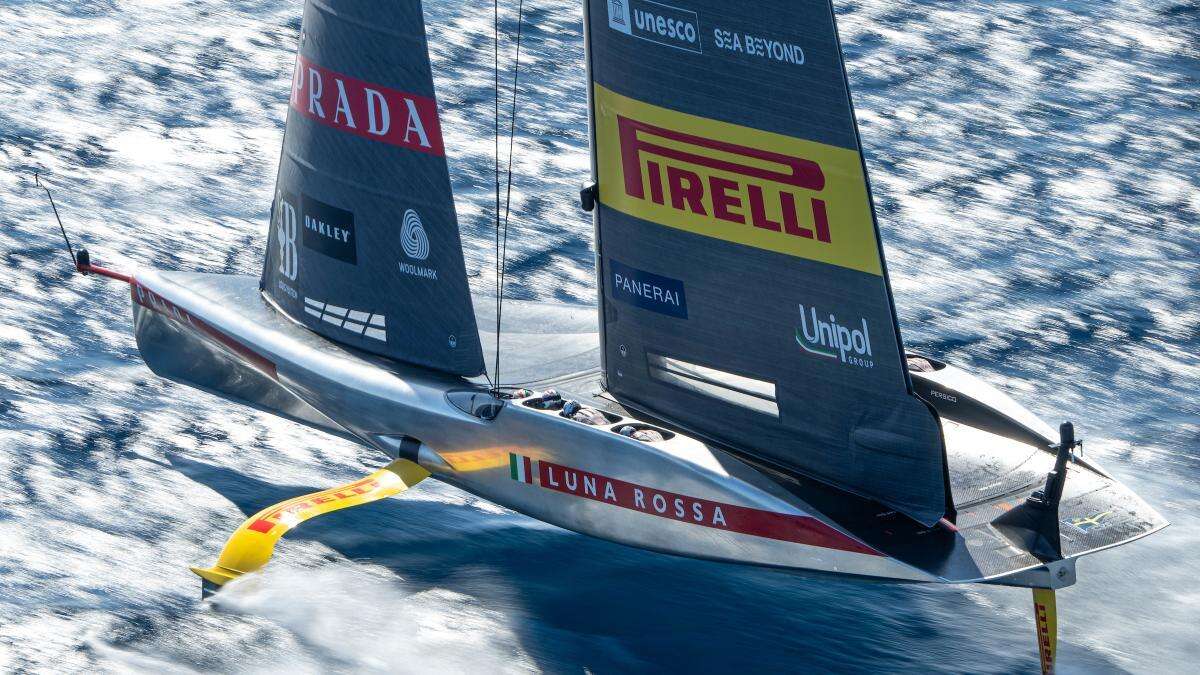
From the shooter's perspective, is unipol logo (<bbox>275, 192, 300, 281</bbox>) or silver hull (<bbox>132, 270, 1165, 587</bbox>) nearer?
silver hull (<bbox>132, 270, 1165, 587</bbox>)

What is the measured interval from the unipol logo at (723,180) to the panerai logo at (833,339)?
50cm

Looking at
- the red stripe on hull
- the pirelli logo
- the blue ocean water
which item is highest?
the pirelli logo

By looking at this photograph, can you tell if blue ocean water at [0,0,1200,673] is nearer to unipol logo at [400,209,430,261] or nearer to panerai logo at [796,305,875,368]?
panerai logo at [796,305,875,368]

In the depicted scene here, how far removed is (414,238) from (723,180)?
7.72 feet

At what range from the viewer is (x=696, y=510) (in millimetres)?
9047

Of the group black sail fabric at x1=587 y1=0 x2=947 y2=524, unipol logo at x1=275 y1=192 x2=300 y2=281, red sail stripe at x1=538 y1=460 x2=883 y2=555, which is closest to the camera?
red sail stripe at x1=538 y1=460 x2=883 y2=555

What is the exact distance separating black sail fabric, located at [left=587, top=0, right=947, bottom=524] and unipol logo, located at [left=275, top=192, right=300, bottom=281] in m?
2.51

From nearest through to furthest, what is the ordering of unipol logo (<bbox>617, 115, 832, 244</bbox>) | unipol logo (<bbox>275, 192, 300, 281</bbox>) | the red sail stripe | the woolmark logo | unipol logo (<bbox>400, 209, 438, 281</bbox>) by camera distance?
the red sail stripe < unipol logo (<bbox>617, 115, 832, 244</bbox>) < the woolmark logo < unipol logo (<bbox>400, 209, 438, 281</bbox>) < unipol logo (<bbox>275, 192, 300, 281</bbox>)

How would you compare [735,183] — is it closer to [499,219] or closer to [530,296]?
[530,296]

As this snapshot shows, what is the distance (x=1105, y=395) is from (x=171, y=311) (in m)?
7.49

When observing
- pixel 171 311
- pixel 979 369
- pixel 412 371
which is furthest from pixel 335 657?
pixel 979 369

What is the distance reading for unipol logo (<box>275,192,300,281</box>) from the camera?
36.9 feet

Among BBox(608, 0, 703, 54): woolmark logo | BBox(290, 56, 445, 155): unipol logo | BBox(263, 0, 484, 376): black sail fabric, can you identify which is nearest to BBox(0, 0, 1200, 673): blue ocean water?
BBox(263, 0, 484, 376): black sail fabric

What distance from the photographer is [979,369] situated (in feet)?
43.6
